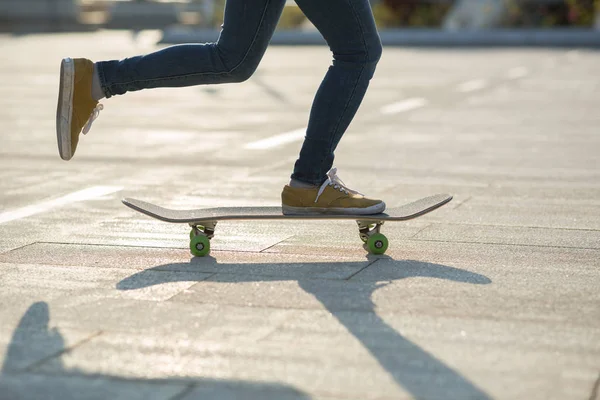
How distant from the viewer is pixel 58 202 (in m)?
6.33

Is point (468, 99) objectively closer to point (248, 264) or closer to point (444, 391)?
point (248, 264)

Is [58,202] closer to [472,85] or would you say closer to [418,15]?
[472,85]

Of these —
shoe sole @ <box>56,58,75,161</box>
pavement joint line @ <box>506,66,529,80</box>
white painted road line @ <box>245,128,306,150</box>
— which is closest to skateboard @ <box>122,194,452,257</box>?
shoe sole @ <box>56,58,75,161</box>

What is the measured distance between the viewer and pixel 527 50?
86.0 ft

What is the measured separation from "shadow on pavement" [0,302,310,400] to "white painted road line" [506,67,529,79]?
1492cm

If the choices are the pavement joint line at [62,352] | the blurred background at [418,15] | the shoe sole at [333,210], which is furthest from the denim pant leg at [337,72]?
the blurred background at [418,15]

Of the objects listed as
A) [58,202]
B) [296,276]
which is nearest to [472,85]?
[58,202]

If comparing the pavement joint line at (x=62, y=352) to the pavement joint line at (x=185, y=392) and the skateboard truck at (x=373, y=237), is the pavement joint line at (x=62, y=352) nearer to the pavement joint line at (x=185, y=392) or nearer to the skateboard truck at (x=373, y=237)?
the pavement joint line at (x=185, y=392)

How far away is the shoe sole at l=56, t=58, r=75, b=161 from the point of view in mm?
4828

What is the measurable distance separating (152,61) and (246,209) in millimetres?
733

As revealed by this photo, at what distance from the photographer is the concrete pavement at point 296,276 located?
3227 millimetres

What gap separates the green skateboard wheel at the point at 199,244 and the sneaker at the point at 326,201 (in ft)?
1.15

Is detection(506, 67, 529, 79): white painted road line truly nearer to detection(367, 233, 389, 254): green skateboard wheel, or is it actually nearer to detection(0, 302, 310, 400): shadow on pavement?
detection(367, 233, 389, 254): green skateboard wheel

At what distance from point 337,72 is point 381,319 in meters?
1.37
